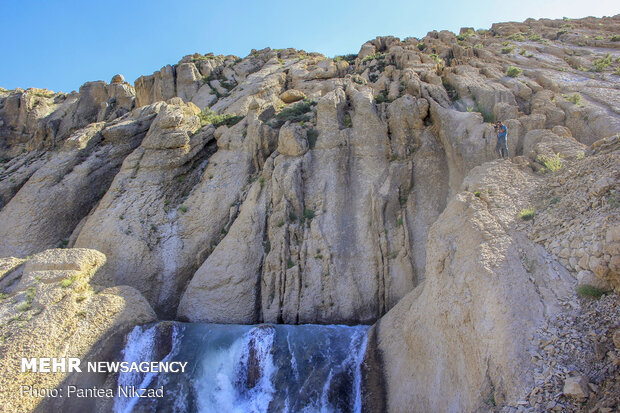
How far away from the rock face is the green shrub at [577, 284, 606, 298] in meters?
14.4

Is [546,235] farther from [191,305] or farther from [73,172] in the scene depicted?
[73,172]

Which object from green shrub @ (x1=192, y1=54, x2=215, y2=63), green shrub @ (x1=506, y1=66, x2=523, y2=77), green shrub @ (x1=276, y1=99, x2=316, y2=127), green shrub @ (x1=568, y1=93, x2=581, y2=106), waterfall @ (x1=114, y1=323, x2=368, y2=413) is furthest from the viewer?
green shrub @ (x1=192, y1=54, x2=215, y2=63)

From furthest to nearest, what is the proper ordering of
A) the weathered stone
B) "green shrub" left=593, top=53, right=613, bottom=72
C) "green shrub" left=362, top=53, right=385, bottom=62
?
1. "green shrub" left=362, top=53, right=385, bottom=62
2. "green shrub" left=593, top=53, right=613, bottom=72
3. the weathered stone

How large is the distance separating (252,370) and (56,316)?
715 cm

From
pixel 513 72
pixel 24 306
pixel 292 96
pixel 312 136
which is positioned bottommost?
pixel 24 306

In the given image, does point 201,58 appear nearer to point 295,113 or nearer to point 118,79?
point 118,79

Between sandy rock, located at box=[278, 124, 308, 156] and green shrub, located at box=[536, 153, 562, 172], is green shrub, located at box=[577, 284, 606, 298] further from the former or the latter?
sandy rock, located at box=[278, 124, 308, 156]

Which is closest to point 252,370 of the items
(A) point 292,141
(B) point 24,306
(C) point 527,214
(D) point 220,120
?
(B) point 24,306

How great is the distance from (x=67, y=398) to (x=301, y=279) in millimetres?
9485

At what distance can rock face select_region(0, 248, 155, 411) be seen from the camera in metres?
13.7

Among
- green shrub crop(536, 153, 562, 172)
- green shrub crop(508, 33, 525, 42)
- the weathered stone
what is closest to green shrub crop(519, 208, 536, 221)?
green shrub crop(536, 153, 562, 172)

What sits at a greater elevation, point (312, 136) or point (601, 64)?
point (601, 64)

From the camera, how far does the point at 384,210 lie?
65.8ft

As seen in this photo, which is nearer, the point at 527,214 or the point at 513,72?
the point at 527,214
